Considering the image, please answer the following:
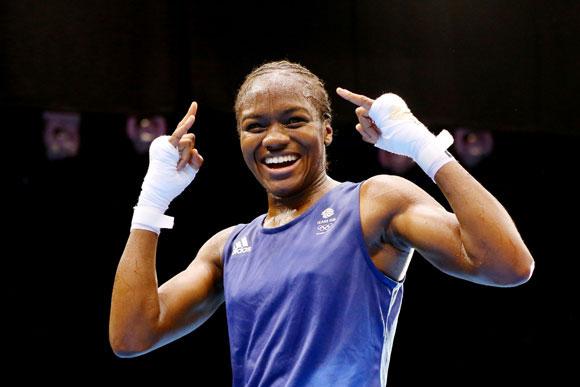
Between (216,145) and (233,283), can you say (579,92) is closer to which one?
(216,145)

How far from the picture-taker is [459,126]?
13.1ft

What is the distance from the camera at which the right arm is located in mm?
2070

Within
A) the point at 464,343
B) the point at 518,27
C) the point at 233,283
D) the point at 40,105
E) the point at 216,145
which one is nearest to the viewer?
the point at 233,283

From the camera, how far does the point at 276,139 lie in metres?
2.00

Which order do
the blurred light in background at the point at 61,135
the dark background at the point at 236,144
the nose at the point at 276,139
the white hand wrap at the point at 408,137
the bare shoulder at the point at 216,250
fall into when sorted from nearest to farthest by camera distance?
the white hand wrap at the point at 408,137
the nose at the point at 276,139
the bare shoulder at the point at 216,250
the dark background at the point at 236,144
the blurred light in background at the point at 61,135

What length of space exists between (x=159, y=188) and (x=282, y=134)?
1.21ft

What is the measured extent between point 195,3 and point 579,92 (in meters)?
1.87

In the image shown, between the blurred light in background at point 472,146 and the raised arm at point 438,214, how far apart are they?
9.73ft

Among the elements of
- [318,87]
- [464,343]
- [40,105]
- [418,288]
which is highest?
[40,105]

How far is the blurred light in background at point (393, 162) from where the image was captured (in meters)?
4.86

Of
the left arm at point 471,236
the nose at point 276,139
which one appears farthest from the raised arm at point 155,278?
the left arm at point 471,236

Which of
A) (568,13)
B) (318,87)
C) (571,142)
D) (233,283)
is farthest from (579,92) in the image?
(233,283)

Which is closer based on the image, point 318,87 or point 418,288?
point 318,87

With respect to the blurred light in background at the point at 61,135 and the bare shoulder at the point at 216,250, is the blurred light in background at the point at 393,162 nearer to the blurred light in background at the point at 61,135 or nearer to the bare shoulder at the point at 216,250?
the blurred light in background at the point at 61,135
